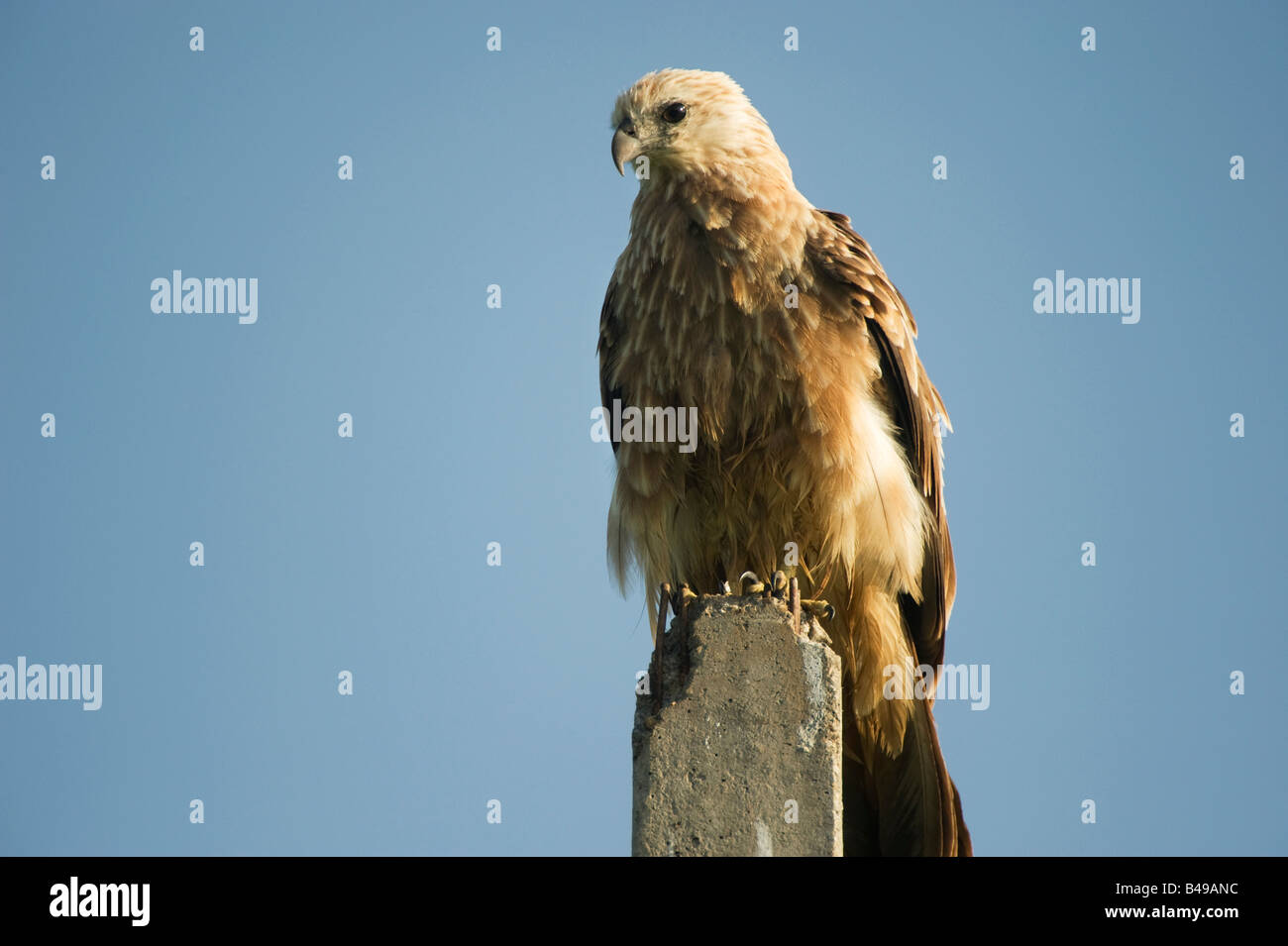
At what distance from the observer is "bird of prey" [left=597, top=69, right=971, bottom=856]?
592cm

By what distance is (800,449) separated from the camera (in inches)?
232

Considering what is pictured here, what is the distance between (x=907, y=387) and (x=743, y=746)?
240 centimetres

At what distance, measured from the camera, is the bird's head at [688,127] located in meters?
6.48

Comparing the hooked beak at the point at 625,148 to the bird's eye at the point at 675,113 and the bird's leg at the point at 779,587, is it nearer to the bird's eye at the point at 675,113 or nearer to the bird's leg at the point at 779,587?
the bird's eye at the point at 675,113

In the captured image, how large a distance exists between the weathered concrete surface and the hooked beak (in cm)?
276

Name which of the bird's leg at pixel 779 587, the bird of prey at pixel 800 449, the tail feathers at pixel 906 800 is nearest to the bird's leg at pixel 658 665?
the bird's leg at pixel 779 587

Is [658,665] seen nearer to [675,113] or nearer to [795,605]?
[795,605]

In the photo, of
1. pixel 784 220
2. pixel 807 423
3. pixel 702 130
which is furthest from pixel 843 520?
pixel 702 130

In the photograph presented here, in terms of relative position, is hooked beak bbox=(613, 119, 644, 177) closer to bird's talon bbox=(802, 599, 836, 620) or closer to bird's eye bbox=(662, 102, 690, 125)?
bird's eye bbox=(662, 102, 690, 125)

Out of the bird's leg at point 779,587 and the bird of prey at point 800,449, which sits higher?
the bird of prey at point 800,449

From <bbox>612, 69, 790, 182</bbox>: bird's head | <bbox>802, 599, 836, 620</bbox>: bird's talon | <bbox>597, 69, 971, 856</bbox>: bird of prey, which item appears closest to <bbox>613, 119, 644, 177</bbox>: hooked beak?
<bbox>612, 69, 790, 182</bbox>: bird's head

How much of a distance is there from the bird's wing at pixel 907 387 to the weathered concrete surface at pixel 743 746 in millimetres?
1943
